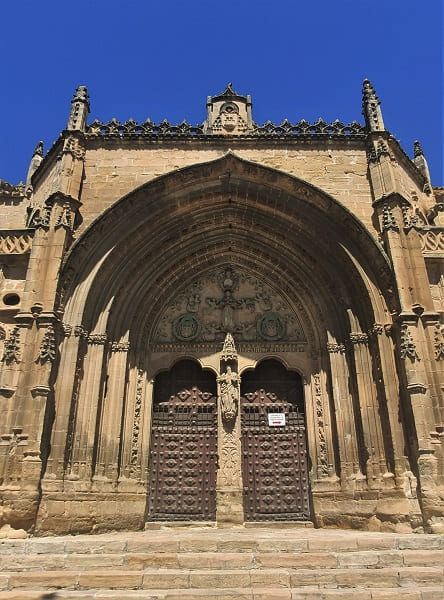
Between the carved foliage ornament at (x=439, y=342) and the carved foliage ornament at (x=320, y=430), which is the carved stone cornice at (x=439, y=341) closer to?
the carved foliage ornament at (x=439, y=342)

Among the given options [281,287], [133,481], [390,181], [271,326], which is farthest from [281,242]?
[133,481]

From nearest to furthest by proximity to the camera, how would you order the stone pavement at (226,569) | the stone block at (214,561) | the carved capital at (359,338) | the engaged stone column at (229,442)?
the stone pavement at (226,569)
the stone block at (214,561)
the engaged stone column at (229,442)
the carved capital at (359,338)

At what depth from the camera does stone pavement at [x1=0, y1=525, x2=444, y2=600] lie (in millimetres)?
5062

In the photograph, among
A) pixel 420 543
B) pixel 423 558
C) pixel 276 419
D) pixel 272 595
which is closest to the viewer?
pixel 272 595

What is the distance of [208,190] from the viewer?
38.4ft

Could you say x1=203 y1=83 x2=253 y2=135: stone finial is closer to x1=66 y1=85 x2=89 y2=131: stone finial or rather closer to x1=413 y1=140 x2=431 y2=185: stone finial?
x1=66 y1=85 x2=89 y2=131: stone finial

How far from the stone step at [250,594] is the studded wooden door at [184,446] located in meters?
5.30

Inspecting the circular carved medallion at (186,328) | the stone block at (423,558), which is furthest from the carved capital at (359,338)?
the stone block at (423,558)

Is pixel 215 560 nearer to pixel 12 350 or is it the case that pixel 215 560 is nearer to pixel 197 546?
pixel 197 546

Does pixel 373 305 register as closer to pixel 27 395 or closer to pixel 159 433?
pixel 159 433

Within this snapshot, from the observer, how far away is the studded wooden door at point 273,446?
33.9 feet

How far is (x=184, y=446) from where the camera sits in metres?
10.8

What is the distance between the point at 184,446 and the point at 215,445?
0.71 m

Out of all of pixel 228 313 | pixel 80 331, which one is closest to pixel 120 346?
pixel 80 331
